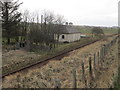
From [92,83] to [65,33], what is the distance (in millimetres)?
36283

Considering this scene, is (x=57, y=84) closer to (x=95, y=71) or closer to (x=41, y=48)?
(x=95, y=71)

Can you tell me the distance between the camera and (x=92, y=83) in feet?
29.7

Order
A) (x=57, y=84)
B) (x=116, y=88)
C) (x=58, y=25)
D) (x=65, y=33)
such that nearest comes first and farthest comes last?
(x=57, y=84) < (x=116, y=88) < (x=58, y=25) < (x=65, y=33)

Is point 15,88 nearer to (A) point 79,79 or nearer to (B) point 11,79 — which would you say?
(B) point 11,79

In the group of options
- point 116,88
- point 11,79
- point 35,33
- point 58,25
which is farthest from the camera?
point 58,25

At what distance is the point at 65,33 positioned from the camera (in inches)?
1773

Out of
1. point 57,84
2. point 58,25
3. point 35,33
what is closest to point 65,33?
point 58,25

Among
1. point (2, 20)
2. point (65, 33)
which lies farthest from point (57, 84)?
point (65, 33)

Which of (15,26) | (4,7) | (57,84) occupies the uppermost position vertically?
(4,7)

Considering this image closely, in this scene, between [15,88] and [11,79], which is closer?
[15,88]

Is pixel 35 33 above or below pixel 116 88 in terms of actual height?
above

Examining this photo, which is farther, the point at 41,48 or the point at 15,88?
the point at 41,48

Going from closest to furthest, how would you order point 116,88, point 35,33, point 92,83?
point 116,88, point 92,83, point 35,33

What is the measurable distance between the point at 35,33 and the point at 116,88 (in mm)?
22907
